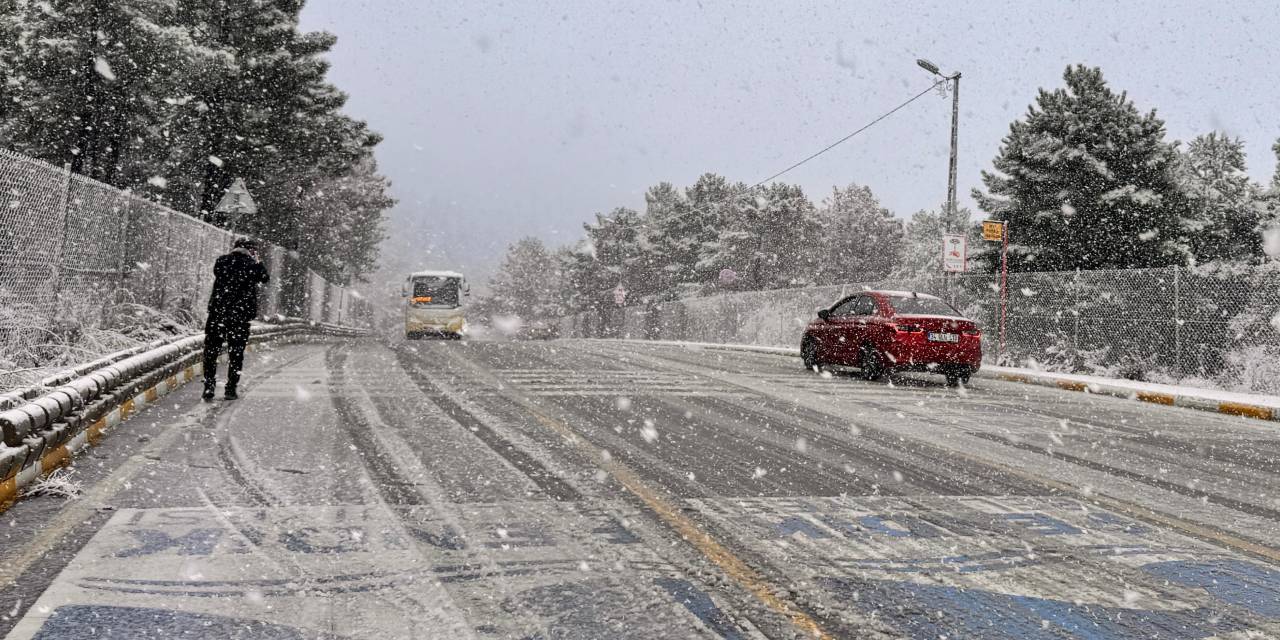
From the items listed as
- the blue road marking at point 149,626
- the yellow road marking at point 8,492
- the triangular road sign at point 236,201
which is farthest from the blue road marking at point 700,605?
the triangular road sign at point 236,201

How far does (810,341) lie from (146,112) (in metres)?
20.2

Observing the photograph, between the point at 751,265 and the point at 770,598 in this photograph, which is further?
the point at 751,265

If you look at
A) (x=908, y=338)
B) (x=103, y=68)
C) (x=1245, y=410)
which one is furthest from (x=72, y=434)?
(x=103, y=68)

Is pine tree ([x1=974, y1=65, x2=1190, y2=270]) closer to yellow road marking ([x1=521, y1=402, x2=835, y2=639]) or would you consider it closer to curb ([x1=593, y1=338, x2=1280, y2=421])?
curb ([x1=593, y1=338, x2=1280, y2=421])

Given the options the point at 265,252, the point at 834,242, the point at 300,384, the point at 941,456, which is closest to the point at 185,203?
the point at 265,252

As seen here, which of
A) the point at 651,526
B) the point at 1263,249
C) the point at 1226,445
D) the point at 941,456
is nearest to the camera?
the point at 651,526

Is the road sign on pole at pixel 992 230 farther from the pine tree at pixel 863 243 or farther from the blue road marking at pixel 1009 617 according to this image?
the pine tree at pixel 863 243

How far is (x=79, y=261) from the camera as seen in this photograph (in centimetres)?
1020

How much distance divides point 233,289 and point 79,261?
239cm

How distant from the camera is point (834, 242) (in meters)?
70.5

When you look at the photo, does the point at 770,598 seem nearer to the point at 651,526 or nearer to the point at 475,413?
the point at 651,526

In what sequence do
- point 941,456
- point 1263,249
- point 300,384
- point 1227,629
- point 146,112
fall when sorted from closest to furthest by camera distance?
point 1227,629 → point 941,456 → point 300,384 → point 1263,249 → point 146,112

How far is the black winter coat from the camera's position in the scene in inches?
363

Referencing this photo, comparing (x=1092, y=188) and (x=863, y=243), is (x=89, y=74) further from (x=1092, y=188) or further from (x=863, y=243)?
(x=863, y=243)
